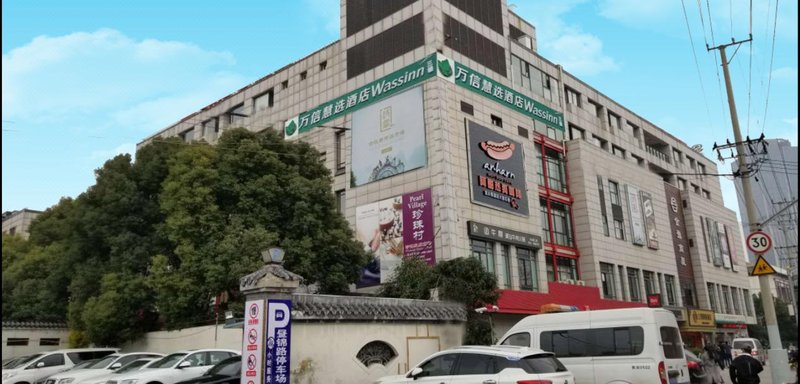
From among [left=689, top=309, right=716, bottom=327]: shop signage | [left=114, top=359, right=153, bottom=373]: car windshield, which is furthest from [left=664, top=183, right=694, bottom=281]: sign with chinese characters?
[left=114, top=359, right=153, bottom=373]: car windshield

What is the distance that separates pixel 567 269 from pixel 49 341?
28.5 meters

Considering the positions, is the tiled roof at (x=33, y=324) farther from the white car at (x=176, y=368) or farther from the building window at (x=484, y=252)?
the building window at (x=484, y=252)

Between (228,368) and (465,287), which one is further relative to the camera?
(465,287)

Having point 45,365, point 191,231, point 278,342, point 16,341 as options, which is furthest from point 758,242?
point 16,341

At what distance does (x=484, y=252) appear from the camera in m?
29.9

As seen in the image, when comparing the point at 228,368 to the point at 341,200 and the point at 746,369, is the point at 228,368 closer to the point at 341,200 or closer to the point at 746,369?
the point at 746,369

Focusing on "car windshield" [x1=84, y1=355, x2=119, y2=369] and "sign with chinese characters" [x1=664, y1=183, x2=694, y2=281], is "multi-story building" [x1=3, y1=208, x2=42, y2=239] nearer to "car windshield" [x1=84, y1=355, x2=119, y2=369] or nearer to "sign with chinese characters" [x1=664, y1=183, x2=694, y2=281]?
"car windshield" [x1=84, y1=355, x2=119, y2=369]

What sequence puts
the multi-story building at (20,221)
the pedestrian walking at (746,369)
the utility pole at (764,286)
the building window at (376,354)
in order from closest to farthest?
the pedestrian walking at (746,369)
the utility pole at (764,286)
the building window at (376,354)
the multi-story building at (20,221)

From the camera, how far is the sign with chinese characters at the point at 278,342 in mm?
13031

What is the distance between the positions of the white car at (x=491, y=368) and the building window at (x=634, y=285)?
3045cm

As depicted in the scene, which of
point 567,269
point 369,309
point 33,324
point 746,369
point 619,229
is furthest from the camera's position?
point 619,229

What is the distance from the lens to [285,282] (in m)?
13.6

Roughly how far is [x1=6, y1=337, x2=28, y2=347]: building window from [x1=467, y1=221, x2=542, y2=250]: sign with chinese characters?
22723 millimetres

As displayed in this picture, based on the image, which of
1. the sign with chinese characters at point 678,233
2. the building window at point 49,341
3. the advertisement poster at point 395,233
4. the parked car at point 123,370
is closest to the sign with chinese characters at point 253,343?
the parked car at point 123,370
